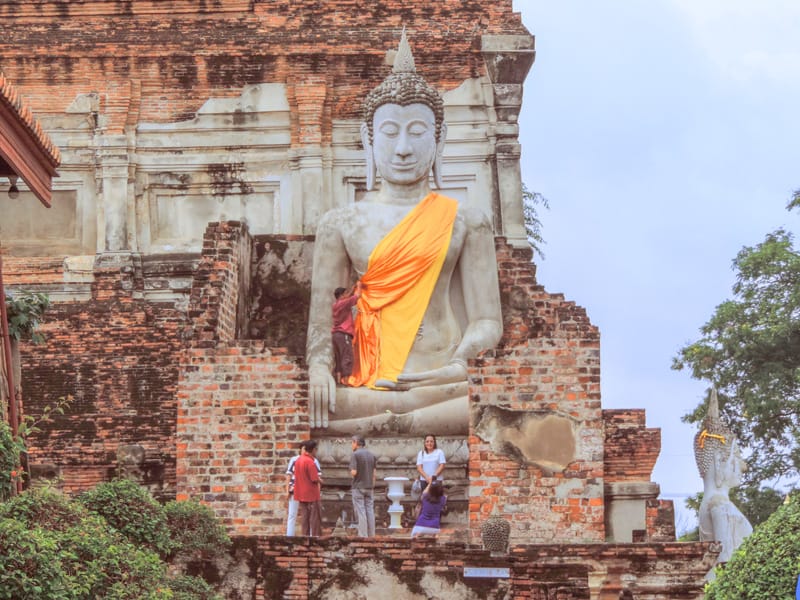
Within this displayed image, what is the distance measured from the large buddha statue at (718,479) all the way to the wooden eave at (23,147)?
597cm

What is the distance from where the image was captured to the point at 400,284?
17.5 meters

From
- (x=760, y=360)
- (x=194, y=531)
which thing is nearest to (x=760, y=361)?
(x=760, y=360)

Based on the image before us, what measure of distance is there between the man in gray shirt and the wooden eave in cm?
286

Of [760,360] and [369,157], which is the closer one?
[369,157]

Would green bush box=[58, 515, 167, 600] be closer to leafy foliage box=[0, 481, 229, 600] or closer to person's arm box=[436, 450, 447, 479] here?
leafy foliage box=[0, 481, 229, 600]

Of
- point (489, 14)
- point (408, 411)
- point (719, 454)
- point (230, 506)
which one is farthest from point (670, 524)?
point (489, 14)

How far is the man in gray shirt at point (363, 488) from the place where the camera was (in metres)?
15.2

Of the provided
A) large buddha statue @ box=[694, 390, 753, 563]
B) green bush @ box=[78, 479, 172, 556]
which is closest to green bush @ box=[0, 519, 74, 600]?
green bush @ box=[78, 479, 172, 556]

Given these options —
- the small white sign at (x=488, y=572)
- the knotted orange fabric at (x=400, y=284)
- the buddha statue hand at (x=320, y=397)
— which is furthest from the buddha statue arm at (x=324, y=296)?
the small white sign at (x=488, y=572)

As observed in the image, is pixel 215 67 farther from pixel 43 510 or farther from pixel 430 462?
pixel 43 510

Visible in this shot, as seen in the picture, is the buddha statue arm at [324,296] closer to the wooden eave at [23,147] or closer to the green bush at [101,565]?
the wooden eave at [23,147]

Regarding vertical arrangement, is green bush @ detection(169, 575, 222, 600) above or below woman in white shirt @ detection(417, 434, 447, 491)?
below

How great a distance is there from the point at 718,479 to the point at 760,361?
22.1 feet

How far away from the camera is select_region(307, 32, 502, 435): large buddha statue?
1689cm
